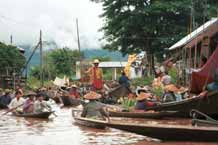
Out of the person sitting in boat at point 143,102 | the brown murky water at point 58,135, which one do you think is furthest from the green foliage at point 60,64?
the brown murky water at point 58,135

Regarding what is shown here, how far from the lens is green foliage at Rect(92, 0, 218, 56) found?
31.0m

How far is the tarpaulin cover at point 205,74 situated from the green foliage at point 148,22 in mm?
18032

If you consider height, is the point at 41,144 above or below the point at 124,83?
below

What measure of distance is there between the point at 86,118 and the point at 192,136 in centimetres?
414

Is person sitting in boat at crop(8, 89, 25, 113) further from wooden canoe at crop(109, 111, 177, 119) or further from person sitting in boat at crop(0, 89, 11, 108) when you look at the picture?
wooden canoe at crop(109, 111, 177, 119)

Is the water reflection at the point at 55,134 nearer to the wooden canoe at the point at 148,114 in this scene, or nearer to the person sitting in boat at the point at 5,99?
the wooden canoe at the point at 148,114

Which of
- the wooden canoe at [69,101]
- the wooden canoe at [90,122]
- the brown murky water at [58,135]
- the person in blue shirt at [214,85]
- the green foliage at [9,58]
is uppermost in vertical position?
the green foliage at [9,58]

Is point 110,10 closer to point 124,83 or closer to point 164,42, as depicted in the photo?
point 164,42


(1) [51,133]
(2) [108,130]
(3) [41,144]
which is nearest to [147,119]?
(2) [108,130]

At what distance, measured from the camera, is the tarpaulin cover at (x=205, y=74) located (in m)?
12.7

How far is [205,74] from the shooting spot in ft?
41.9

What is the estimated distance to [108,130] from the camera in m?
13.4

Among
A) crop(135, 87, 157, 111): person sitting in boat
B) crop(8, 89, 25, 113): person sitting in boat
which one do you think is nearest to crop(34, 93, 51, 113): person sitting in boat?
crop(8, 89, 25, 113): person sitting in boat

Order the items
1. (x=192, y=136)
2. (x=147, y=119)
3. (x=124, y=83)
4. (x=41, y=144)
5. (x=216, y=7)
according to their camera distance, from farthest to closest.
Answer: (x=216, y=7)
(x=124, y=83)
(x=147, y=119)
(x=41, y=144)
(x=192, y=136)
